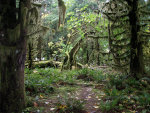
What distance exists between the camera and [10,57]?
3.85 metres

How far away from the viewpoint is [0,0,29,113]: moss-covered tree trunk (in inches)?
149

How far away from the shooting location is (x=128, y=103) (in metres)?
4.73

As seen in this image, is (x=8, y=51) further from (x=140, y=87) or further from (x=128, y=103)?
(x=140, y=87)

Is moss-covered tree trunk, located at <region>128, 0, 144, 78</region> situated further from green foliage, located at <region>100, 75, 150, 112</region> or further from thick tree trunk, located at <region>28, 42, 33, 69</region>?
thick tree trunk, located at <region>28, 42, 33, 69</region>

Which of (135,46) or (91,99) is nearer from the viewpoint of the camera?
(91,99)

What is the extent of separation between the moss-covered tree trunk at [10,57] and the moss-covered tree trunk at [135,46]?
569cm

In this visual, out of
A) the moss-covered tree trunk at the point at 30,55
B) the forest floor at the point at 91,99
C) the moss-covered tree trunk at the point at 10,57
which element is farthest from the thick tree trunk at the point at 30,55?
the moss-covered tree trunk at the point at 10,57

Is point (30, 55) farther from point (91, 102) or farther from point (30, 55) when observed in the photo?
point (91, 102)

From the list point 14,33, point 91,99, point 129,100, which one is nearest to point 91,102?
point 91,99

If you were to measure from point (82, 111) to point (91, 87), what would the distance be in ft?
11.5

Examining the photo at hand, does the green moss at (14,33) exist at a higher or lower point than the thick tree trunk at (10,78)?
higher

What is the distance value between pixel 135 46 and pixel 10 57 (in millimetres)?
6111

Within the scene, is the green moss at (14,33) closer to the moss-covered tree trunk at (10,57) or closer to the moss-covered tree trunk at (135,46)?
the moss-covered tree trunk at (10,57)

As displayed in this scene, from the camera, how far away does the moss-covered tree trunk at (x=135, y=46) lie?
7402mm
